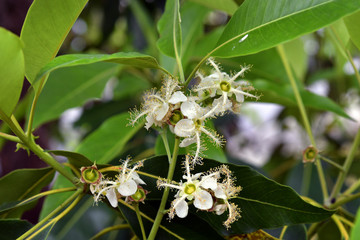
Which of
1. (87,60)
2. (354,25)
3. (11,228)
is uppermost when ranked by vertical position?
(354,25)

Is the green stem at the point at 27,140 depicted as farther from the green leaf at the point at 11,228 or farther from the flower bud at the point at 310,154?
the flower bud at the point at 310,154

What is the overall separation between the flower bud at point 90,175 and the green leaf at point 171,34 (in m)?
0.20

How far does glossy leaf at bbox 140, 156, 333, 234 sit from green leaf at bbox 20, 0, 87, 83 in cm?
23

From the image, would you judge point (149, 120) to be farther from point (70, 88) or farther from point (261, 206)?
point (70, 88)

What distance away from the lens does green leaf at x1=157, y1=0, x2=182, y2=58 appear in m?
0.59

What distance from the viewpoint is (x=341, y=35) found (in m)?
0.75

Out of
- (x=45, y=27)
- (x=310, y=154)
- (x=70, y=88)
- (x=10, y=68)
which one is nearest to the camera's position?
(x=10, y=68)

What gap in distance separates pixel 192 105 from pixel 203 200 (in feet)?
0.36

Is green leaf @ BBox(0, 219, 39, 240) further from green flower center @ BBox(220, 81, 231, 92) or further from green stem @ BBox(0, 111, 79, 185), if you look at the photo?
green flower center @ BBox(220, 81, 231, 92)

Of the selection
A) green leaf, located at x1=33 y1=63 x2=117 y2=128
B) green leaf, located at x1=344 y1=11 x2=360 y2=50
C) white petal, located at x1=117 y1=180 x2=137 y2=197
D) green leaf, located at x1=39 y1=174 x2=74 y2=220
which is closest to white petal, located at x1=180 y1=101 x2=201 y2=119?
white petal, located at x1=117 y1=180 x2=137 y2=197

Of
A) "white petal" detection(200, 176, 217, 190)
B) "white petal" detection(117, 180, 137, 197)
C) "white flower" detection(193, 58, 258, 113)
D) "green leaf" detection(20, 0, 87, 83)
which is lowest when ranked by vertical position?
"white petal" detection(117, 180, 137, 197)

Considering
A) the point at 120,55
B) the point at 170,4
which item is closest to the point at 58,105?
the point at 170,4

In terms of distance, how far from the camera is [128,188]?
1.64 ft

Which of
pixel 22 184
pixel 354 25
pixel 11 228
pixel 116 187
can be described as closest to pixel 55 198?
pixel 22 184
